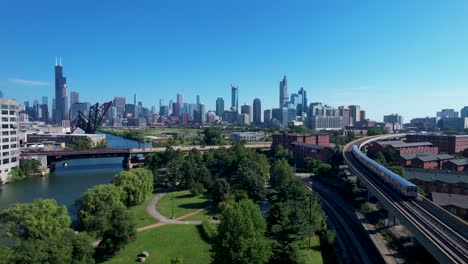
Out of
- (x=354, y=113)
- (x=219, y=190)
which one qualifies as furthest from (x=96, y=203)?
(x=354, y=113)

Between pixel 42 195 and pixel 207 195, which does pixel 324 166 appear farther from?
pixel 42 195

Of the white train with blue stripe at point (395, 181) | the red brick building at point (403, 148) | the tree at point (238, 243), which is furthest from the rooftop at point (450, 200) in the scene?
the red brick building at point (403, 148)

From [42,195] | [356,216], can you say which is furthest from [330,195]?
[42,195]

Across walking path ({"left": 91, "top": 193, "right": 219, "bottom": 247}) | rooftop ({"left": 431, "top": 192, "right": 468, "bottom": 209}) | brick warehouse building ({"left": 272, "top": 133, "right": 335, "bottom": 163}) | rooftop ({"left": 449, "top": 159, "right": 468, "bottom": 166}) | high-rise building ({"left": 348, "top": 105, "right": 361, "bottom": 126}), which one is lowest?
walking path ({"left": 91, "top": 193, "right": 219, "bottom": 247})

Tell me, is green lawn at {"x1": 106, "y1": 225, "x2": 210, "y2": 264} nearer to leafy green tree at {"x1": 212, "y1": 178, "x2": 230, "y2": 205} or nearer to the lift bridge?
leafy green tree at {"x1": 212, "y1": 178, "x2": 230, "y2": 205}

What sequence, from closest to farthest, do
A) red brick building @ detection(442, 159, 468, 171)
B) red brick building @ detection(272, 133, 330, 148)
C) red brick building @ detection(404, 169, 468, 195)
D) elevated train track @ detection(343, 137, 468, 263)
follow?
elevated train track @ detection(343, 137, 468, 263) < red brick building @ detection(404, 169, 468, 195) < red brick building @ detection(442, 159, 468, 171) < red brick building @ detection(272, 133, 330, 148)

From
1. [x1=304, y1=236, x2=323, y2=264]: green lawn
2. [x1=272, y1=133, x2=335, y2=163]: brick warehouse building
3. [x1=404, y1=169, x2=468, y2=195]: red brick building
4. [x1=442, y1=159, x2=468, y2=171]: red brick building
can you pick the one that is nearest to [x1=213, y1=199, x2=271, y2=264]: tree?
[x1=304, y1=236, x2=323, y2=264]: green lawn

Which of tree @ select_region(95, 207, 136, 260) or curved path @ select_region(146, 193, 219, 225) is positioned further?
curved path @ select_region(146, 193, 219, 225)

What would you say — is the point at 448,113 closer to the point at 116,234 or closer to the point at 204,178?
the point at 204,178
